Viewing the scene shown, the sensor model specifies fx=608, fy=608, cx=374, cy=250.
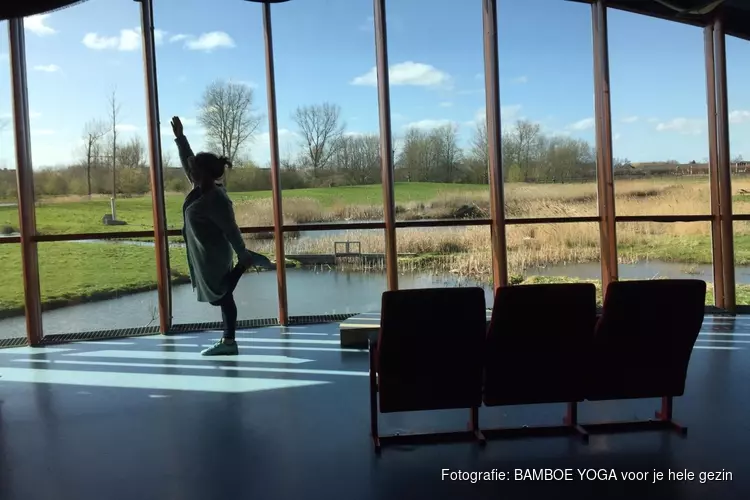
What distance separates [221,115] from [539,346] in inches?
216

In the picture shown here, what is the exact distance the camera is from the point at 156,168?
7137mm

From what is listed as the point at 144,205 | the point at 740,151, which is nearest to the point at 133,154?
the point at 144,205

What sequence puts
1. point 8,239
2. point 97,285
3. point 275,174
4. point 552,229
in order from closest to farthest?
point 8,239
point 97,285
point 275,174
point 552,229

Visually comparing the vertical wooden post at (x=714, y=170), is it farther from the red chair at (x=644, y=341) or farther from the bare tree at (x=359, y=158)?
the red chair at (x=644, y=341)

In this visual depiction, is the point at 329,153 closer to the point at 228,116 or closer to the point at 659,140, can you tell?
the point at 228,116

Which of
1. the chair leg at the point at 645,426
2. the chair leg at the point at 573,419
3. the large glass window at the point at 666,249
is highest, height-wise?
the large glass window at the point at 666,249

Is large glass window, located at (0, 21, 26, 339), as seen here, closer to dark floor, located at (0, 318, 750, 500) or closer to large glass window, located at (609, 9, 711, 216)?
dark floor, located at (0, 318, 750, 500)

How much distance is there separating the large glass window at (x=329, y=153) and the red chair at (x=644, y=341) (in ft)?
14.8

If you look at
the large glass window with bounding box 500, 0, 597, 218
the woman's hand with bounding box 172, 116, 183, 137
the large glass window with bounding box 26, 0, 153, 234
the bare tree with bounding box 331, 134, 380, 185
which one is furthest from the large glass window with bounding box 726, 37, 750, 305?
the large glass window with bounding box 26, 0, 153, 234

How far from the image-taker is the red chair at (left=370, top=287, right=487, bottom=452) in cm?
327

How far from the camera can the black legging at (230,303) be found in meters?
5.83

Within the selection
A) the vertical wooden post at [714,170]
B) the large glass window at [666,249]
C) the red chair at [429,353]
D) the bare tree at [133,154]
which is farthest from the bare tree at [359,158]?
the red chair at [429,353]

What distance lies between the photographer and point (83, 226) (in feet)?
23.6

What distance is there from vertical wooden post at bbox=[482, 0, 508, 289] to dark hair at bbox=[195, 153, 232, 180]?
355 cm
